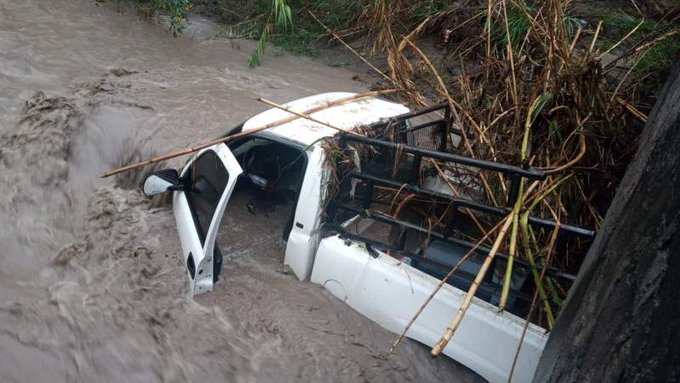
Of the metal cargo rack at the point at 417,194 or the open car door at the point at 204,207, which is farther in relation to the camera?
the open car door at the point at 204,207

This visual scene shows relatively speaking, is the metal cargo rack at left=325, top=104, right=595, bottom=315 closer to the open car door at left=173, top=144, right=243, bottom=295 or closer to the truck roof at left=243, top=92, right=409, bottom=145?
the truck roof at left=243, top=92, right=409, bottom=145

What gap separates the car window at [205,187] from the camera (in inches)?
151

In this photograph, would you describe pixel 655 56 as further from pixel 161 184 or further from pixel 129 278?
pixel 129 278

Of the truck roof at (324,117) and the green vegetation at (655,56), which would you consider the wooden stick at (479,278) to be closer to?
the truck roof at (324,117)

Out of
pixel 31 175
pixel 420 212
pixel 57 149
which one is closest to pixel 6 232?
pixel 31 175

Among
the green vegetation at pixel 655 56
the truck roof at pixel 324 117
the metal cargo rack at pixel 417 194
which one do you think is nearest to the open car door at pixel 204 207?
the truck roof at pixel 324 117

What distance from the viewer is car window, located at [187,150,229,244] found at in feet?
12.6

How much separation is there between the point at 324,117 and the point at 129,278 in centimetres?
171

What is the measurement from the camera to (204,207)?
4.02 metres

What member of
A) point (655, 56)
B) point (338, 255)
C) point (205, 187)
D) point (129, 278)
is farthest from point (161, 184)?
point (655, 56)

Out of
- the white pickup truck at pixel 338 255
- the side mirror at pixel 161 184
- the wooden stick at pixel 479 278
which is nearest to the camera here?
the wooden stick at pixel 479 278

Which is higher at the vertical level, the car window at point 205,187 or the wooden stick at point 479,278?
the wooden stick at point 479,278

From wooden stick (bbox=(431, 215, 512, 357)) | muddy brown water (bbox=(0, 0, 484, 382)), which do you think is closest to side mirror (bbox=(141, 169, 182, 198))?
muddy brown water (bbox=(0, 0, 484, 382))

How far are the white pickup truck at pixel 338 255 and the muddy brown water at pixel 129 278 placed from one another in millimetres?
148
